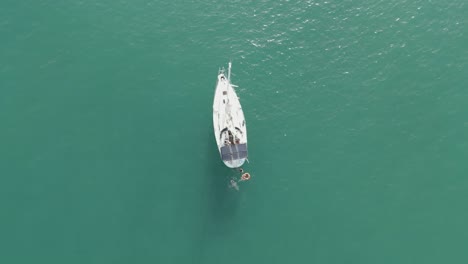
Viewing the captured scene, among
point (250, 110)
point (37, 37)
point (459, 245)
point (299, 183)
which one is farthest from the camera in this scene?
point (37, 37)

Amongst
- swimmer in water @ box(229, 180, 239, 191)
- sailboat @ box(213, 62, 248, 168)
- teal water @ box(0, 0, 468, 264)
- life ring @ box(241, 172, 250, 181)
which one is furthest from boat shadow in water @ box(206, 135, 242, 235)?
sailboat @ box(213, 62, 248, 168)

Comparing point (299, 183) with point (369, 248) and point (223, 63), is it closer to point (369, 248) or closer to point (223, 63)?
point (369, 248)

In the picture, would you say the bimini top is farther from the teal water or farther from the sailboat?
the teal water

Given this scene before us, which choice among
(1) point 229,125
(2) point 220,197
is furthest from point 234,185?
(1) point 229,125

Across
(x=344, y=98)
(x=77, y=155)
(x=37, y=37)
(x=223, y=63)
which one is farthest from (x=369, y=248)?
(x=37, y=37)

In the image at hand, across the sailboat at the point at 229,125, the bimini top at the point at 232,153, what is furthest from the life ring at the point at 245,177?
the bimini top at the point at 232,153

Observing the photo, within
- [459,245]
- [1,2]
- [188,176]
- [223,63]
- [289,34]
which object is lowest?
[459,245]

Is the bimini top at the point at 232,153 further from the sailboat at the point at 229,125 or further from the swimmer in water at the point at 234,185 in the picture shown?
the swimmer in water at the point at 234,185
